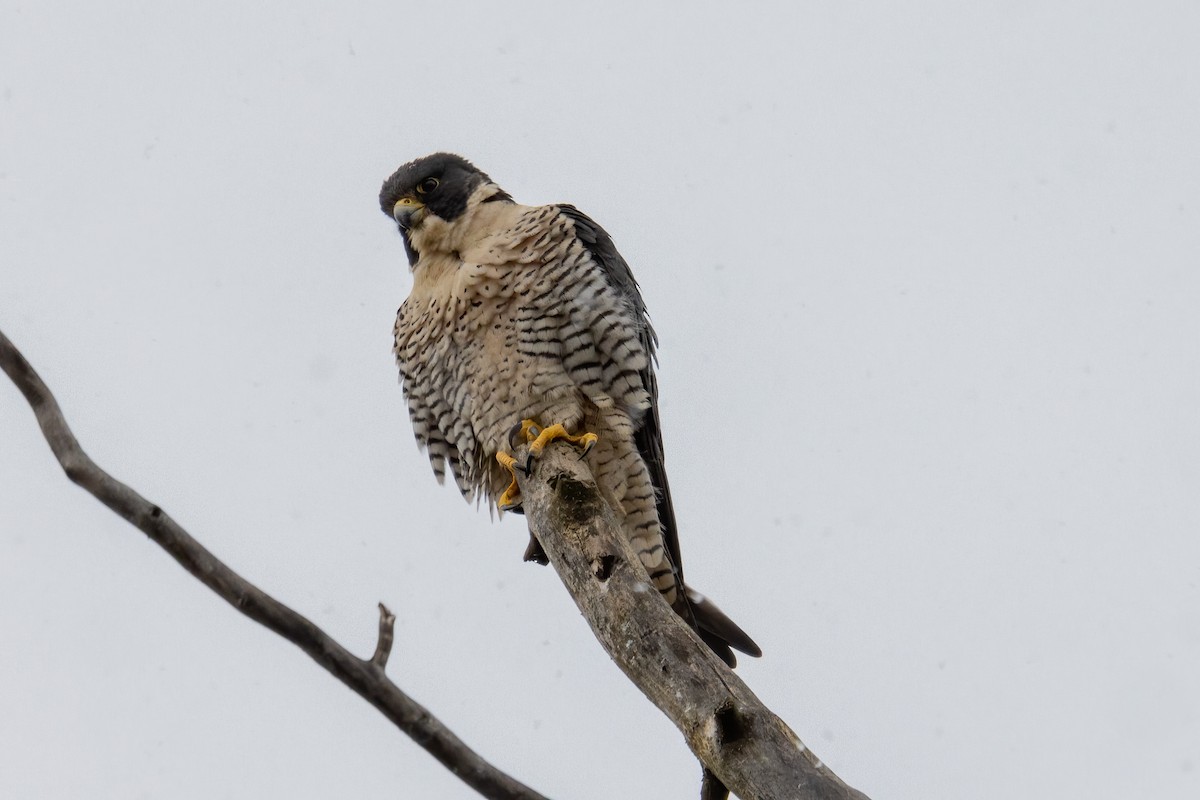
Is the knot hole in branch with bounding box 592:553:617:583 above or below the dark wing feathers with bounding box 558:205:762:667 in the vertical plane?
below

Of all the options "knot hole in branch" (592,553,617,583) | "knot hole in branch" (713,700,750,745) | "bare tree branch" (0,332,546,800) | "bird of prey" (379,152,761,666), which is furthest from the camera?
"bird of prey" (379,152,761,666)

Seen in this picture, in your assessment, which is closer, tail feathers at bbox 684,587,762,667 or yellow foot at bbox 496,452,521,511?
tail feathers at bbox 684,587,762,667

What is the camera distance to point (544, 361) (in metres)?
4.30

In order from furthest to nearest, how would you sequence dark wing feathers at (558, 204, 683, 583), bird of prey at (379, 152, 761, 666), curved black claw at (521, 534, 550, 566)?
dark wing feathers at (558, 204, 683, 583)
bird of prey at (379, 152, 761, 666)
curved black claw at (521, 534, 550, 566)

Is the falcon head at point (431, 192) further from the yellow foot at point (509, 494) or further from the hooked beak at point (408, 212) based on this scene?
the yellow foot at point (509, 494)

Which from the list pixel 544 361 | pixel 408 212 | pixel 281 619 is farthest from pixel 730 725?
pixel 408 212

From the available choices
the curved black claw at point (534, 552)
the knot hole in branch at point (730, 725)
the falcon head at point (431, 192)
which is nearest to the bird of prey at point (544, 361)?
the falcon head at point (431, 192)

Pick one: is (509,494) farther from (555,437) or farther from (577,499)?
(577,499)

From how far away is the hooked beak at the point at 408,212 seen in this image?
4.96 metres

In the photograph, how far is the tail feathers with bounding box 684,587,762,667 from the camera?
3.97 m

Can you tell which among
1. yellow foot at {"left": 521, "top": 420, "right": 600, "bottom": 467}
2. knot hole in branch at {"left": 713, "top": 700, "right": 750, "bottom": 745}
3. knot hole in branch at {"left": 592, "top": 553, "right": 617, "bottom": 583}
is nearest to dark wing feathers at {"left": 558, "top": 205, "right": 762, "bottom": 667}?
yellow foot at {"left": 521, "top": 420, "right": 600, "bottom": 467}

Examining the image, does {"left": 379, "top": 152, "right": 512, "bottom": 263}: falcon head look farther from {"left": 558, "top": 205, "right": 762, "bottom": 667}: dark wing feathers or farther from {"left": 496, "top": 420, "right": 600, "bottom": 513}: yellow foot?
{"left": 496, "top": 420, "right": 600, "bottom": 513}: yellow foot

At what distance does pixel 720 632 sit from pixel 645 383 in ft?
3.34

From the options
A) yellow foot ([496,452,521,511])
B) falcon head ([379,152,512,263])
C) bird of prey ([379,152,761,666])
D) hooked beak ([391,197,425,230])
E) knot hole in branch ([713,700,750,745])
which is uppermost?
falcon head ([379,152,512,263])
